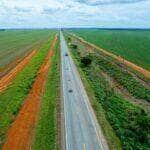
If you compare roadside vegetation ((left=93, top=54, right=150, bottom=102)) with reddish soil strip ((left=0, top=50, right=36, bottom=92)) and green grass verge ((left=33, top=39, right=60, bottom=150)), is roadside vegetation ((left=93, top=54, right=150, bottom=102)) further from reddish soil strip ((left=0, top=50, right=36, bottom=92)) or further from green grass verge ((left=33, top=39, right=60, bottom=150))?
reddish soil strip ((left=0, top=50, right=36, bottom=92))

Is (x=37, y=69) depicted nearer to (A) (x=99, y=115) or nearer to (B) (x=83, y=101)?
(B) (x=83, y=101)

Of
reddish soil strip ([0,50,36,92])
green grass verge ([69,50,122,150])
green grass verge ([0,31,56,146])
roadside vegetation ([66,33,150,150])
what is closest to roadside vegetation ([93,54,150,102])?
roadside vegetation ([66,33,150,150])

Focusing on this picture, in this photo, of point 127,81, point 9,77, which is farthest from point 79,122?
point 9,77

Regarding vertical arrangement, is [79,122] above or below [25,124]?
above

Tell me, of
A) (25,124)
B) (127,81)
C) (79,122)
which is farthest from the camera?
(127,81)

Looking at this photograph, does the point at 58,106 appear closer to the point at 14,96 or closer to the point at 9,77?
the point at 14,96

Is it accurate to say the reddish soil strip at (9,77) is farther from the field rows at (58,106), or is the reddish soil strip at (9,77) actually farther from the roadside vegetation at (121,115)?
the roadside vegetation at (121,115)

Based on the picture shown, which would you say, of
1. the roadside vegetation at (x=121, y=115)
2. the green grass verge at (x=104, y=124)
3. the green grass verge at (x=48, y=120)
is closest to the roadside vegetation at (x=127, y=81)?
the roadside vegetation at (x=121, y=115)

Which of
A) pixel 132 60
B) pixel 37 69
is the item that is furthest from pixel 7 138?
pixel 132 60
